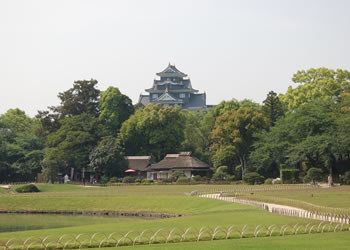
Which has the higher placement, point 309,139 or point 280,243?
point 309,139

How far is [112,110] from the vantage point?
96938mm

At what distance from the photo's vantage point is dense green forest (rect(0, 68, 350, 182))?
234 feet

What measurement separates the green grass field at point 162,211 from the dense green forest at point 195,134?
39.4ft

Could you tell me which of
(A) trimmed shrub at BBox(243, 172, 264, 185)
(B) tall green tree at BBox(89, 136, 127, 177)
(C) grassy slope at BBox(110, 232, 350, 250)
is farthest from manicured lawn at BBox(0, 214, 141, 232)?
(B) tall green tree at BBox(89, 136, 127, 177)

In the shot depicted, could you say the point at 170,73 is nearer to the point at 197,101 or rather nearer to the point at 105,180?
the point at 197,101

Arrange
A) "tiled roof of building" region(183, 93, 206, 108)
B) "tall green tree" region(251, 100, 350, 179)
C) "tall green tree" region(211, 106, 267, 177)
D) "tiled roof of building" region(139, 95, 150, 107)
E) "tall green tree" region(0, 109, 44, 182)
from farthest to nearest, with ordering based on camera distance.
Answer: "tiled roof of building" region(139, 95, 150, 107) < "tiled roof of building" region(183, 93, 206, 108) < "tall green tree" region(0, 109, 44, 182) < "tall green tree" region(211, 106, 267, 177) < "tall green tree" region(251, 100, 350, 179)

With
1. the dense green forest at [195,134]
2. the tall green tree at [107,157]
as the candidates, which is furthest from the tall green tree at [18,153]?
the tall green tree at [107,157]

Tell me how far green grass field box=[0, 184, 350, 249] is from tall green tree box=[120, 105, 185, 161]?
58.2ft

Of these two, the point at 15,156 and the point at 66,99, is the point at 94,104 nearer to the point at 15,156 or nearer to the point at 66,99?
the point at 66,99

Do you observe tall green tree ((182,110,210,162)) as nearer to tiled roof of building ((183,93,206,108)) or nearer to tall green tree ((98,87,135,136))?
tall green tree ((98,87,135,136))

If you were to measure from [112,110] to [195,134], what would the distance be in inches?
570

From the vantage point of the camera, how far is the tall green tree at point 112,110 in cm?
9625

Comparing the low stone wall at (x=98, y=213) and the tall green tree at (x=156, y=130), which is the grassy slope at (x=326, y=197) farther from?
the tall green tree at (x=156, y=130)

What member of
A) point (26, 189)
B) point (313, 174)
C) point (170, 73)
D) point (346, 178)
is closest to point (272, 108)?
point (313, 174)
